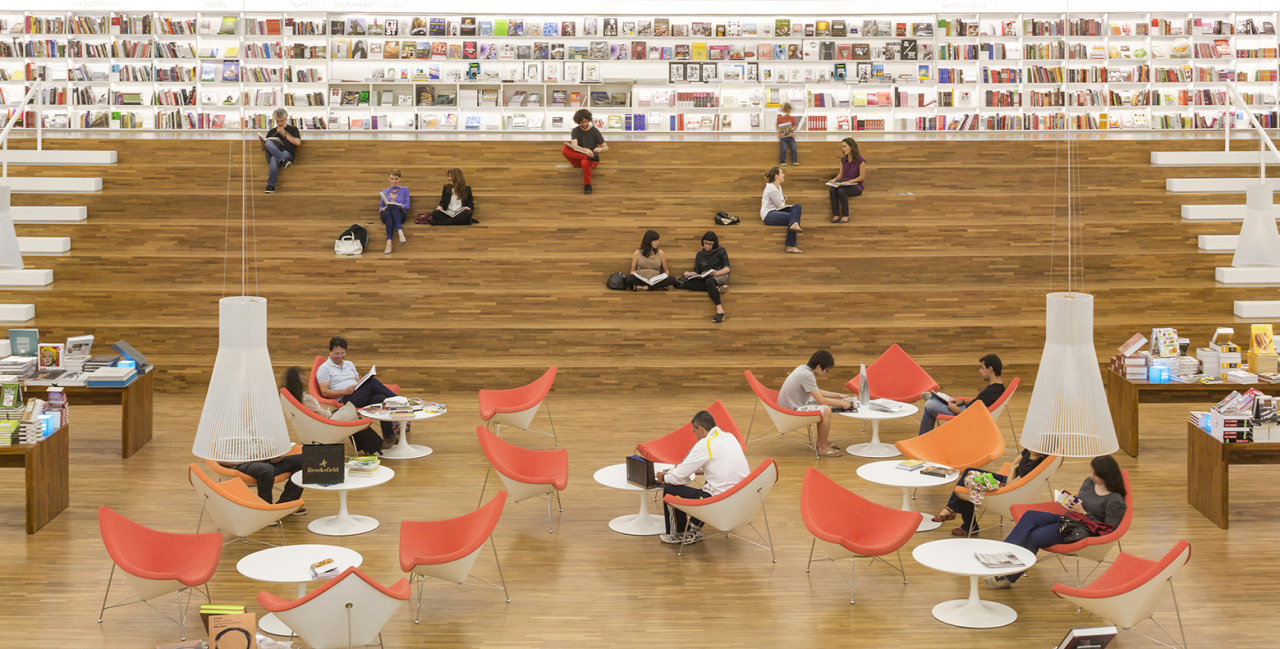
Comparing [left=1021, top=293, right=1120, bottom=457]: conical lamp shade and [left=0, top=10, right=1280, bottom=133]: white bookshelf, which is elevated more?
[left=0, top=10, right=1280, bottom=133]: white bookshelf

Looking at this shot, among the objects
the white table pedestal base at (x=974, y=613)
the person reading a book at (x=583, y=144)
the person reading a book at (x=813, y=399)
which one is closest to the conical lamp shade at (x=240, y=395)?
the white table pedestal base at (x=974, y=613)

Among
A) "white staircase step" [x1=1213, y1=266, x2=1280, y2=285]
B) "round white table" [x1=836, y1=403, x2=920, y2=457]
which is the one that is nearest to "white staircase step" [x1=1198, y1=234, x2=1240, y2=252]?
"white staircase step" [x1=1213, y1=266, x2=1280, y2=285]

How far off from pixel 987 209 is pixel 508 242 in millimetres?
5360

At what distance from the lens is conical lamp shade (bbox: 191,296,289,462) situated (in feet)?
15.4

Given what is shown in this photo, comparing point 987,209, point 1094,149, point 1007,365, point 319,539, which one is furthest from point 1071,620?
point 1094,149

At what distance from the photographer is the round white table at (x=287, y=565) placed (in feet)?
16.5

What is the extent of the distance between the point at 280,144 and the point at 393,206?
2308 millimetres

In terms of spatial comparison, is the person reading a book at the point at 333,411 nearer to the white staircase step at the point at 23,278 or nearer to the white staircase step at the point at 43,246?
the white staircase step at the point at 23,278

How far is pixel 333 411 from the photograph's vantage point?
811 cm

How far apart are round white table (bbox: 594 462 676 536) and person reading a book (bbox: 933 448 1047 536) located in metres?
1.66

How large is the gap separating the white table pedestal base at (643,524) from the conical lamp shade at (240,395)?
255 cm

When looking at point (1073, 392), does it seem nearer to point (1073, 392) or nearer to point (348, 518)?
point (1073, 392)

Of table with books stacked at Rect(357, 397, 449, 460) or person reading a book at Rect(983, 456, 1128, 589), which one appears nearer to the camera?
person reading a book at Rect(983, 456, 1128, 589)

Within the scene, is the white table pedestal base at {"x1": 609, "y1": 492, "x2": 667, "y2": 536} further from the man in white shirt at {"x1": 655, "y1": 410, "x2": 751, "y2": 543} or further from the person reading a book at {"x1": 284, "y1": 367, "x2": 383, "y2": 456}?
the person reading a book at {"x1": 284, "y1": 367, "x2": 383, "y2": 456}
